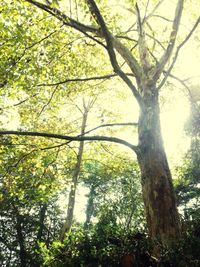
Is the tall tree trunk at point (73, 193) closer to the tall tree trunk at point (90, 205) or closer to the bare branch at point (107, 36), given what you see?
the bare branch at point (107, 36)

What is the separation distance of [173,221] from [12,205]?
62.9ft

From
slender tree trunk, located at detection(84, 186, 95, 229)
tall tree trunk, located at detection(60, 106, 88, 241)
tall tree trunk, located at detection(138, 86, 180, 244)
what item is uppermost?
slender tree trunk, located at detection(84, 186, 95, 229)

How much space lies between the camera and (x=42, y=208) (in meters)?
27.9

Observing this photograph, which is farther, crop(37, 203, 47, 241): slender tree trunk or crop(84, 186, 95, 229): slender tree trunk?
crop(84, 186, 95, 229): slender tree trunk

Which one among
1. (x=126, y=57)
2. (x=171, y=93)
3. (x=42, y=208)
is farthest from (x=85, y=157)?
(x=42, y=208)

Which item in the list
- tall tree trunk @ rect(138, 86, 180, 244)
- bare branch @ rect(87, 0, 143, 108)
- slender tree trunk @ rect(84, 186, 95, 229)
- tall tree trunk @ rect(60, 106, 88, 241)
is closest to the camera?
bare branch @ rect(87, 0, 143, 108)

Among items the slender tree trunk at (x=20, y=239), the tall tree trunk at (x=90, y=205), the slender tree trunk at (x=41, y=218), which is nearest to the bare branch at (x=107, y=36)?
the slender tree trunk at (x=20, y=239)

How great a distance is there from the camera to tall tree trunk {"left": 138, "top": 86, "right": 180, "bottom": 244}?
5.60 m

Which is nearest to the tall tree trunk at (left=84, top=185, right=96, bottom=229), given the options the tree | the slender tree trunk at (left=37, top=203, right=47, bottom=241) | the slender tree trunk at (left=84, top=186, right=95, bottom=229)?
the slender tree trunk at (left=84, top=186, right=95, bottom=229)

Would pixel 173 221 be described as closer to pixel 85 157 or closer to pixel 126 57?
pixel 126 57

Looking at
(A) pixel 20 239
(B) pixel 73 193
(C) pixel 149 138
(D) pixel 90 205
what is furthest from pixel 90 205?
(C) pixel 149 138

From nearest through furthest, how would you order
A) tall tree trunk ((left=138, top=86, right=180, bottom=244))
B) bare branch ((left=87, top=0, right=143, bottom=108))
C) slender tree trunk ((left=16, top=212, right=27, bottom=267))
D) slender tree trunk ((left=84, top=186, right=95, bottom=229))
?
bare branch ((left=87, top=0, right=143, bottom=108))
tall tree trunk ((left=138, top=86, right=180, bottom=244))
slender tree trunk ((left=16, top=212, right=27, bottom=267))
slender tree trunk ((left=84, top=186, right=95, bottom=229))

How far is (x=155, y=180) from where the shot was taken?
602cm

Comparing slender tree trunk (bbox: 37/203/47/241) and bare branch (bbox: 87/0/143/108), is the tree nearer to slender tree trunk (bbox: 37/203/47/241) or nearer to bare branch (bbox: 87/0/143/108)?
bare branch (bbox: 87/0/143/108)
